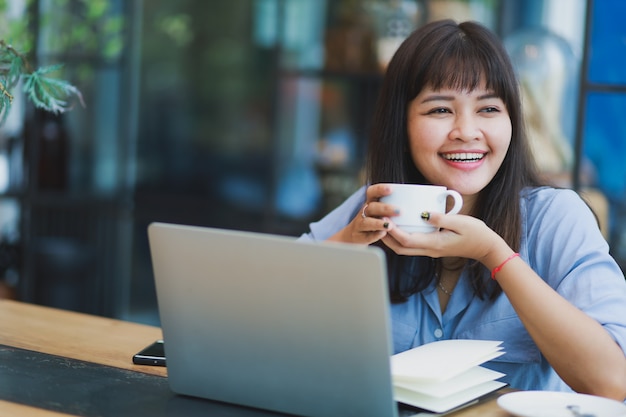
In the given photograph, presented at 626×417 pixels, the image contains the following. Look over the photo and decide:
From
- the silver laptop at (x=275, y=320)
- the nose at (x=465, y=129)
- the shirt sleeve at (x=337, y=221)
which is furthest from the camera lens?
the shirt sleeve at (x=337, y=221)

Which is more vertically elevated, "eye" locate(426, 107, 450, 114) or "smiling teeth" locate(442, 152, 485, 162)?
"eye" locate(426, 107, 450, 114)

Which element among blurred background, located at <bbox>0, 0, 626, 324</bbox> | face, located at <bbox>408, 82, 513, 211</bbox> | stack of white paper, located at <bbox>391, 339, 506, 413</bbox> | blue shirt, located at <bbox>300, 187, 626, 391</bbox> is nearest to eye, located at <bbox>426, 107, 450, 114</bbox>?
face, located at <bbox>408, 82, 513, 211</bbox>

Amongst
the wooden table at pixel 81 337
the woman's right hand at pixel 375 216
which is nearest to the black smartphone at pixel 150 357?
the wooden table at pixel 81 337

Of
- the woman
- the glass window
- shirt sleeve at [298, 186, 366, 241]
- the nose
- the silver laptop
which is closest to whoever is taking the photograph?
the silver laptop

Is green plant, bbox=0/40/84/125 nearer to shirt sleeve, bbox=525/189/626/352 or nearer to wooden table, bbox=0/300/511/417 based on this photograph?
wooden table, bbox=0/300/511/417

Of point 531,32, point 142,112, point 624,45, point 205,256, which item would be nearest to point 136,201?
point 142,112

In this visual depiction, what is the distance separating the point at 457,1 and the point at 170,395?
3178mm

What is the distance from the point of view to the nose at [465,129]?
64.1 inches

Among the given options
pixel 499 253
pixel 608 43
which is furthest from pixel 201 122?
pixel 499 253

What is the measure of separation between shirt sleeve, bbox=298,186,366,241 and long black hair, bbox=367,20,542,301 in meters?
0.12

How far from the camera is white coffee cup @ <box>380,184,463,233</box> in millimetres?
1381

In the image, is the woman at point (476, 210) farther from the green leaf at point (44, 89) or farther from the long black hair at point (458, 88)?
the green leaf at point (44, 89)

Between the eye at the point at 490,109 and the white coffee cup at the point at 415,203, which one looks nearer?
the white coffee cup at the point at 415,203

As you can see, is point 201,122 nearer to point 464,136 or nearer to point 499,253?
point 464,136
